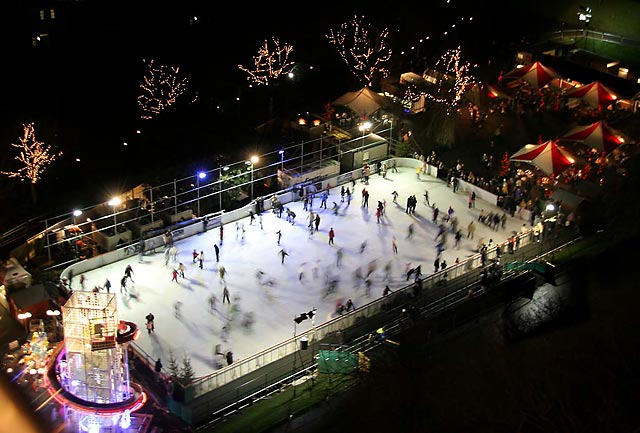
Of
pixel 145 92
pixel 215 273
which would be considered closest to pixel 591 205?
pixel 215 273

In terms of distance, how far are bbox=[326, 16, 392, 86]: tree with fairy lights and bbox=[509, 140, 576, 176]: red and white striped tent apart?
43.1 ft

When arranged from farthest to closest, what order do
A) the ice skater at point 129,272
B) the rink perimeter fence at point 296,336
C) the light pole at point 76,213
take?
the light pole at point 76,213
the ice skater at point 129,272
the rink perimeter fence at point 296,336

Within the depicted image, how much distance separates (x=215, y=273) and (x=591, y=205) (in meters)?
15.9

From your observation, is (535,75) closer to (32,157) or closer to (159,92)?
(159,92)

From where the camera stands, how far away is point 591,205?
3459 centimetres

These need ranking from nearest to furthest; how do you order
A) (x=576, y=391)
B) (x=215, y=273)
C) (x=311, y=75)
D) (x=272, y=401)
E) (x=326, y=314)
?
(x=576, y=391) → (x=272, y=401) → (x=326, y=314) → (x=215, y=273) → (x=311, y=75)

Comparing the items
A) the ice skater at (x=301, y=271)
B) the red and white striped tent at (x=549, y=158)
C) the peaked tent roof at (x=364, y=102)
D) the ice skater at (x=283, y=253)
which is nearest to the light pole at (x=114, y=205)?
the ice skater at (x=283, y=253)

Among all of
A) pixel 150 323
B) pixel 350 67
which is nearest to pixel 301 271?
pixel 150 323

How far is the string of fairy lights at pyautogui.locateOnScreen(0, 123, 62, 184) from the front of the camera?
119 ft

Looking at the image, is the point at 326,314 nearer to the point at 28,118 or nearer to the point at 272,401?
the point at 272,401

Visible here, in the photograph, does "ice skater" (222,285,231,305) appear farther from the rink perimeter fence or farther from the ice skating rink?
the rink perimeter fence

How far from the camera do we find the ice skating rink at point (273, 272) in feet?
91.6

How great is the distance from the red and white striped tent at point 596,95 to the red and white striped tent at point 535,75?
84.9 inches

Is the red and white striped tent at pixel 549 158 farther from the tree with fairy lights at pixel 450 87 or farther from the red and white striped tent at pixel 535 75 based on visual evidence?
the red and white striped tent at pixel 535 75
